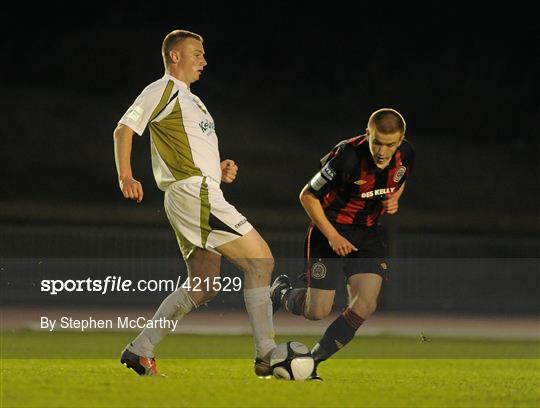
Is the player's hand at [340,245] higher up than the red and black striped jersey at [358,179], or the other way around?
the red and black striped jersey at [358,179]

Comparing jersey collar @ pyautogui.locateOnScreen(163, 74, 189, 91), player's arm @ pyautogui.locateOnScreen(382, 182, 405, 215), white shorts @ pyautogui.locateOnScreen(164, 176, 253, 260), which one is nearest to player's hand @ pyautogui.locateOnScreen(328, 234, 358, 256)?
player's arm @ pyautogui.locateOnScreen(382, 182, 405, 215)

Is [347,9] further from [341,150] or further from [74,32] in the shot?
[341,150]

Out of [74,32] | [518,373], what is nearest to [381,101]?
[74,32]

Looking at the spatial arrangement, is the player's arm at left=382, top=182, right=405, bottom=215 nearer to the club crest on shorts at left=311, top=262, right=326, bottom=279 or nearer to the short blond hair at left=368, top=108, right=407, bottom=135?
the club crest on shorts at left=311, top=262, right=326, bottom=279

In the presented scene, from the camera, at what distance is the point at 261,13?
24.4 meters

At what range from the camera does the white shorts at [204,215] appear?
21.9 feet

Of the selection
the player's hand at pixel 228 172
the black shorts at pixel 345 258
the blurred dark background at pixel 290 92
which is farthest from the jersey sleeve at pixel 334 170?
the blurred dark background at pixel 290 92

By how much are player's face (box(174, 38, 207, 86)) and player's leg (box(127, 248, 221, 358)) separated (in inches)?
43.7

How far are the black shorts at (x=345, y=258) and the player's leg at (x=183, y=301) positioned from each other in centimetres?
103

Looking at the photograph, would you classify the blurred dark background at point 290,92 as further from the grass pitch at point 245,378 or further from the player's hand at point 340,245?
the player's hand at point 340,245

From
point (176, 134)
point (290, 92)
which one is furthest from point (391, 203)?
point (290, 92)

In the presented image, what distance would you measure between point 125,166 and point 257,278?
1.06 metres

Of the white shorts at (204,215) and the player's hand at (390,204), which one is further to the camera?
the player's hand at (390,204)
